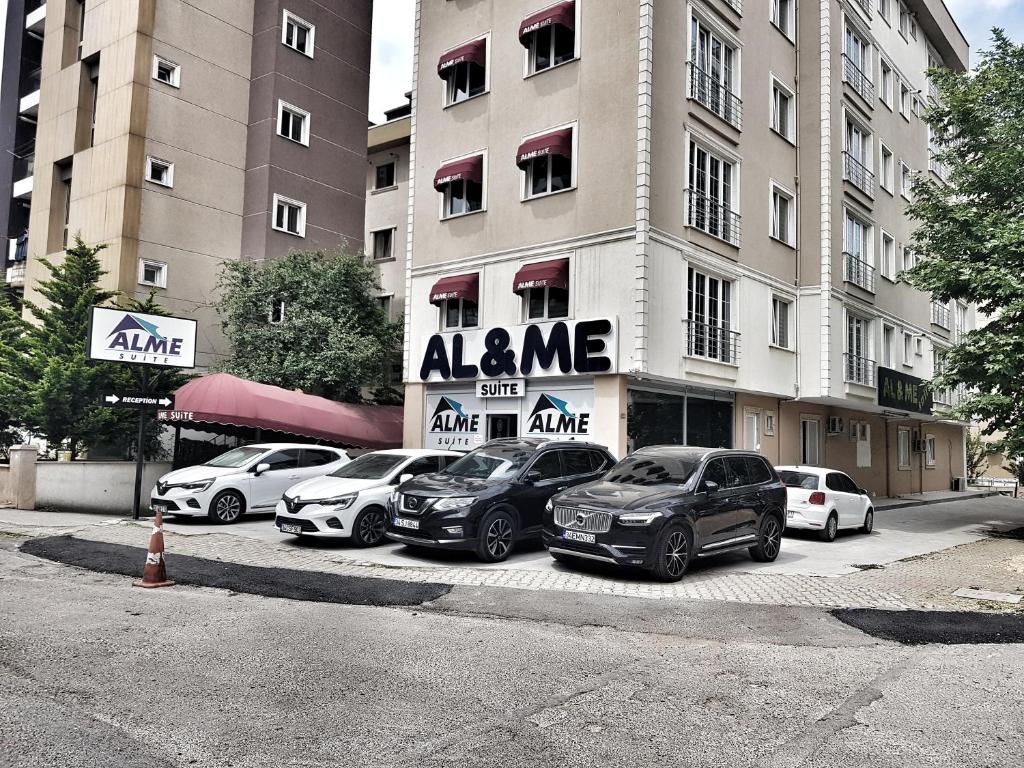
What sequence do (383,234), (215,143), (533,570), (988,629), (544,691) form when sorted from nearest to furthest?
(544,691) < (988,629) < (533,570) < (215,143) < (383,234)

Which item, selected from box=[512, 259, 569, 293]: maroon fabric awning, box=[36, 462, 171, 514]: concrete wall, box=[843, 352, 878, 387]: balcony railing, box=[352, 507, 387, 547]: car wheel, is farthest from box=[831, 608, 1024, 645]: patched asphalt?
box=[36, 462, 171, 514]: concrete wall

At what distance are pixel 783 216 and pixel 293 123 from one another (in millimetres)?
16530

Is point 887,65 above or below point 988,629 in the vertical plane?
above

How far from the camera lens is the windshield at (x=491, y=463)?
12.6 m

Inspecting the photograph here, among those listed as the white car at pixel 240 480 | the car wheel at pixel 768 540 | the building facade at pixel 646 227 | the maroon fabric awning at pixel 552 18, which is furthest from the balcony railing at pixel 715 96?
the white car at pixel 240 480

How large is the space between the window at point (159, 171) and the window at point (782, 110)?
59.0 feet

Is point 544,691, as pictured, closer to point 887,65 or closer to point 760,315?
point 760,315

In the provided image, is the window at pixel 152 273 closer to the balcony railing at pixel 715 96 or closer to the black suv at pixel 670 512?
the balcony railing at pixel 715 96

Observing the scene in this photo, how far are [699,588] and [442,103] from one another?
16017mm

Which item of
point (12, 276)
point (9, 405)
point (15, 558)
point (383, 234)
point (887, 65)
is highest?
point (887, 65)

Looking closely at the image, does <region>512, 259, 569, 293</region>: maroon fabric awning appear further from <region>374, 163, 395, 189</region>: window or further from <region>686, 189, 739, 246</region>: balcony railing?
<region>374, 163, 395, 189</region>: window

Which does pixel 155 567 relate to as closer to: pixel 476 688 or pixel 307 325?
pixel 476 688

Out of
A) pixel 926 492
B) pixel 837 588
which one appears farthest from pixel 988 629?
pixel 926 492

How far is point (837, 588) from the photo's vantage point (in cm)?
1063
